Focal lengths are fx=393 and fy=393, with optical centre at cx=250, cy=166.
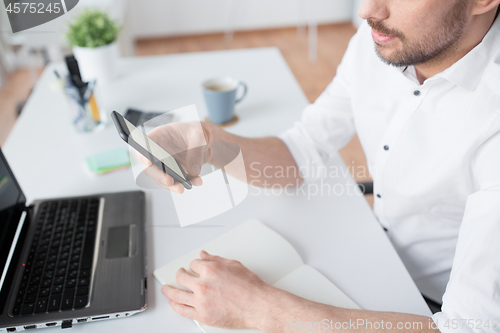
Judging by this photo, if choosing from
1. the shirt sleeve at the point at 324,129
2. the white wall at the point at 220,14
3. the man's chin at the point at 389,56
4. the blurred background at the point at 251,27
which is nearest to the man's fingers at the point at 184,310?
the shirt sleeve at the point at 324,129

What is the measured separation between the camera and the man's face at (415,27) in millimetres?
610

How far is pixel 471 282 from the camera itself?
519 millimetres

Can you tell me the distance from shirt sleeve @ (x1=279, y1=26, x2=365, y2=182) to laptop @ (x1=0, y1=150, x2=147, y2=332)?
0.35 m

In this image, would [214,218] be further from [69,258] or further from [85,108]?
[85,108]

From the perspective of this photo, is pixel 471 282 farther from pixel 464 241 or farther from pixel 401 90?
pixel 401 90

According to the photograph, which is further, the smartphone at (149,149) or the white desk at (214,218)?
the white desk at (214,218)

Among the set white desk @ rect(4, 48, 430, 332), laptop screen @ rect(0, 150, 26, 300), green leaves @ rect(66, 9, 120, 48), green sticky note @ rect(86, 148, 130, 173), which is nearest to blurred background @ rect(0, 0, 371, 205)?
white desk @ rect(4, 48, 430, 332)

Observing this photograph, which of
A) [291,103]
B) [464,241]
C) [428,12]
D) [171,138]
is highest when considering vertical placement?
[428,12]

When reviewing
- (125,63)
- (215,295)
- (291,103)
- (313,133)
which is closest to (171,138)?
(215,295)

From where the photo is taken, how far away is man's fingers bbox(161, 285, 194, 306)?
577mm

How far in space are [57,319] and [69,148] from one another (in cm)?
51

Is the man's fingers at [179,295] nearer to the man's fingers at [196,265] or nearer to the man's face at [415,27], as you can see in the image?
the man's fingers at [196,265]

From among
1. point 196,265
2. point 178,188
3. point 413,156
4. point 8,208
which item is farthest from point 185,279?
point 413,156

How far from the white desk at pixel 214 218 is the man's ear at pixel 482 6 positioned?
1.25 ft
